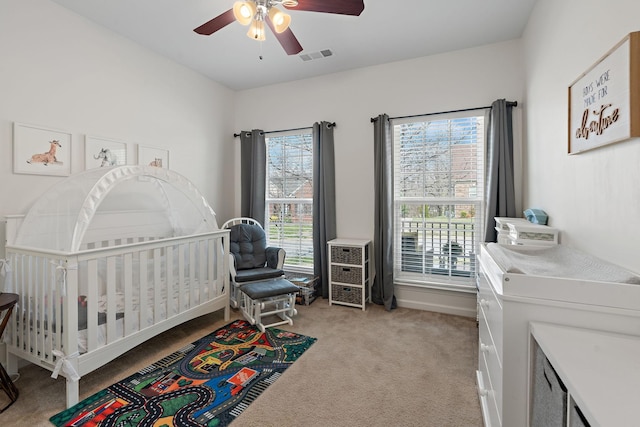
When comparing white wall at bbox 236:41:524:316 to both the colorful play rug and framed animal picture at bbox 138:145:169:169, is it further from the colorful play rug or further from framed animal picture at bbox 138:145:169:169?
the colorful play rug

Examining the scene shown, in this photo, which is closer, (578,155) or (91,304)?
(578,155)

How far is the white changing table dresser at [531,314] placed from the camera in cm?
96

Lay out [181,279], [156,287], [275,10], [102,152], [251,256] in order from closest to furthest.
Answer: [275,10], [156,287], [181,279], [102,152], [251,256]

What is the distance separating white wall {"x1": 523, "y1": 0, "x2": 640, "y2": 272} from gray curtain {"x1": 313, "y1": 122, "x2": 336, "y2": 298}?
6.44 ft

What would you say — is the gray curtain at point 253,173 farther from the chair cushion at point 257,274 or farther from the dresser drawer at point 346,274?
the dresser drawer at point 346,274

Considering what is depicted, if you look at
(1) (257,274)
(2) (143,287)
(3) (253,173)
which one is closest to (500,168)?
(1) (257,274)

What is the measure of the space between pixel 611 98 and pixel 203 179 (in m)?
3.70

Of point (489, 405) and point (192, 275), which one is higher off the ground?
point (192, 275)

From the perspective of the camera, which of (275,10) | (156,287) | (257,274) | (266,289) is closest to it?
(275,10)

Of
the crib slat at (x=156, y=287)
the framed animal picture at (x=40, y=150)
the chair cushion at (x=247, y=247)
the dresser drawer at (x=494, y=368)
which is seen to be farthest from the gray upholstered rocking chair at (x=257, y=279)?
the dresser drawer at (x=494, y=368)

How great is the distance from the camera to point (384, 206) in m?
3.31

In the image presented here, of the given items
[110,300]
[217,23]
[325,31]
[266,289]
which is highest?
[325,31]

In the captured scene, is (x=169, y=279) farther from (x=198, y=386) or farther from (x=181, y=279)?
(x=198, y=386)

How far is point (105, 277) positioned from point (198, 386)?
3.64 feet
